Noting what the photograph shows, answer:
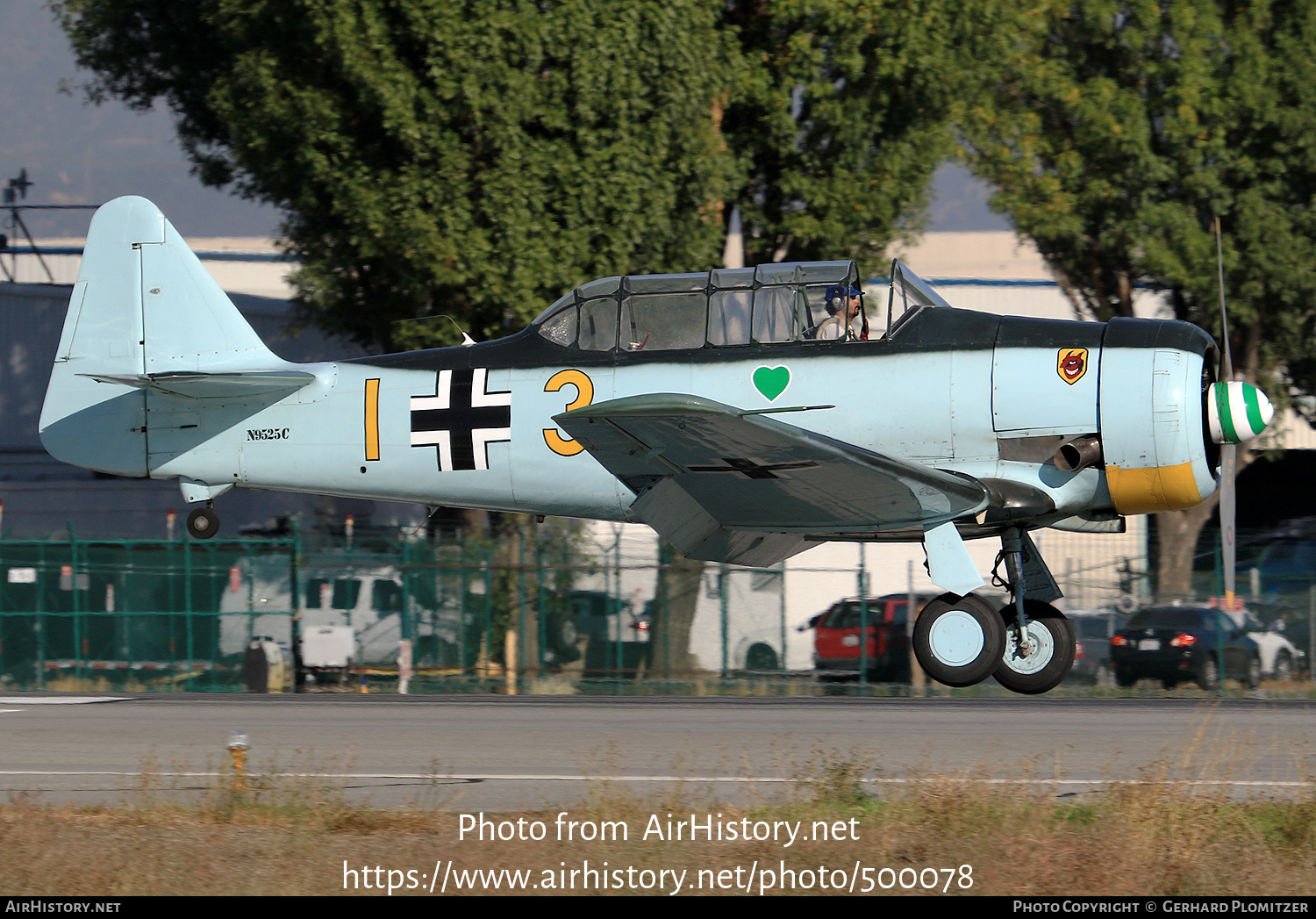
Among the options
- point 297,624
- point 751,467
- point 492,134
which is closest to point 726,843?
point 751,467

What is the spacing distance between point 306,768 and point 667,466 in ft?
20.5

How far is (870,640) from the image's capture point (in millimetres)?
23953

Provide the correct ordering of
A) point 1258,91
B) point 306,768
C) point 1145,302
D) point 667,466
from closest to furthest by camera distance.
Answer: point 667,466 → point 306,768 → point 1258,91 → point 1145,302

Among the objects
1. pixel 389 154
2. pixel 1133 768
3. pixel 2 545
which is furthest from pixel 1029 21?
pixel 2 545

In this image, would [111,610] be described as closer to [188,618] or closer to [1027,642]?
[188,618]

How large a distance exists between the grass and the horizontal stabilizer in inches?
126

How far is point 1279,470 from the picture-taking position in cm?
3956

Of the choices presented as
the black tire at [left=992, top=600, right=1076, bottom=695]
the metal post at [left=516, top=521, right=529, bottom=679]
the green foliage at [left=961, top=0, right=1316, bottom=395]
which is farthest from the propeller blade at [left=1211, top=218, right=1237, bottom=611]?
the metal post at [left=516, top=521, right=529, bottom=679]

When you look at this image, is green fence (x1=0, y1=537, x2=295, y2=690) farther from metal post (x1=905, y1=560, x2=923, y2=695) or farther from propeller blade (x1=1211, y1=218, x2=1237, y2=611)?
propeller blade (x1=1211, y1=218, x2=1237, y2=611)

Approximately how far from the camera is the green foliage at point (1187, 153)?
80.8 feet

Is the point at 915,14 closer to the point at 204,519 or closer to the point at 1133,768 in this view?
the point at 1133,768

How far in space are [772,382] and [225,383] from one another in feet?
14.6

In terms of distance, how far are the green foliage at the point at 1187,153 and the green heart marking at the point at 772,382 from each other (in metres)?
15.3

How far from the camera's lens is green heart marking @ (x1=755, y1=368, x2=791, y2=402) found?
33.5 ft
